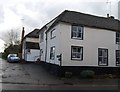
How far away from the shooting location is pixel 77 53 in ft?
77.2

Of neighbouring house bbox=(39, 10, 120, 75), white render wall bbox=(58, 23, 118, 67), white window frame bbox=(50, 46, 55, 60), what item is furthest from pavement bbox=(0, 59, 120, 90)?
white window frame bbox=(50, 46, 55, 60)

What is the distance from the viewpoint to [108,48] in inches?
1007

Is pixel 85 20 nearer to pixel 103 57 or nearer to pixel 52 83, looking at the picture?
pixel 103 57

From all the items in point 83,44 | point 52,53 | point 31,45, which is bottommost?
point 52,53

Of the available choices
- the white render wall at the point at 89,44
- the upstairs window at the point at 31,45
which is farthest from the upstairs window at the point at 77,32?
the upstairs window at the point at 31,45

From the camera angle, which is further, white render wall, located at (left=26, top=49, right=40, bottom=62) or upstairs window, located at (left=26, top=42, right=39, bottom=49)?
upstairs window, located at (left=26, top=42, right=39, bottom=49)

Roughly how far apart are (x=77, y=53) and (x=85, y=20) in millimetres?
4768

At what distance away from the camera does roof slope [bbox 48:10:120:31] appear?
24053 mm

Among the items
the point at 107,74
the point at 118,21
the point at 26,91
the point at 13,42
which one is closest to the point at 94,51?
the point at 107,74

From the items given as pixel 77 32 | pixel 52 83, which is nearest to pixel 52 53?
pixel 77 32

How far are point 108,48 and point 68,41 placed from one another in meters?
5.72

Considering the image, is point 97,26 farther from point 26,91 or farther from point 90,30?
point 26,91

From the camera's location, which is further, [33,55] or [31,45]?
[31,45]

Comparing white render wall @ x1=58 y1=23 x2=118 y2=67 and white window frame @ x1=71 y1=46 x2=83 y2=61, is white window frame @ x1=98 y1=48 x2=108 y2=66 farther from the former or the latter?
white window frame @ x1=71 y1=46 x2=83 y2=61
